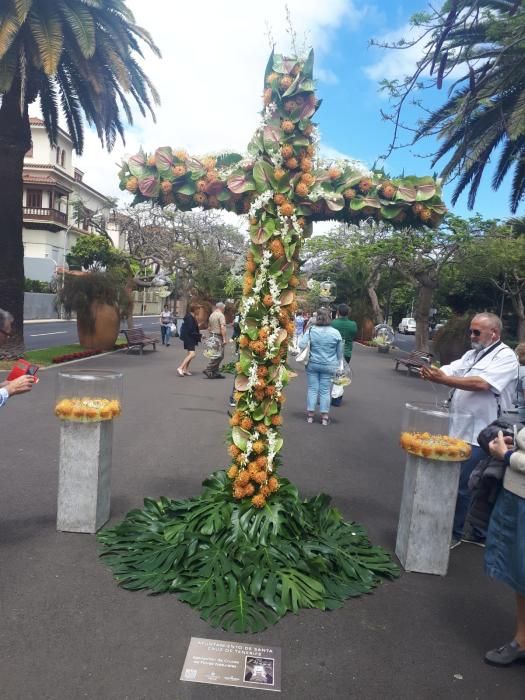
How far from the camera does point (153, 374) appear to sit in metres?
14.7

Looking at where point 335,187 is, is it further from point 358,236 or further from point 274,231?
point 358,236

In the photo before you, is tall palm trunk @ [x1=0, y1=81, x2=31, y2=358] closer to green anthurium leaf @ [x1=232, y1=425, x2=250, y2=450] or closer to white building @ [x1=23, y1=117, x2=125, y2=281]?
green anthurium leaf @ [x1=232, y1=425, x2=250, y2=450]

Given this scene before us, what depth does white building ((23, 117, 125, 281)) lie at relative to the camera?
160 ft

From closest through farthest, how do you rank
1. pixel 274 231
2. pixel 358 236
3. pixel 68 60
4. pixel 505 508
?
pixel 505 508 < pixel 274 231 < pixel 68 60 < pixel 358 236

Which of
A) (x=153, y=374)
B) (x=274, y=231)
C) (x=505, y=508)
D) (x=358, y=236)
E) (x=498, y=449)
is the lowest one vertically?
(x=153, y=374)

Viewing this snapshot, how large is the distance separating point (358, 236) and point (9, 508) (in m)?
28.2

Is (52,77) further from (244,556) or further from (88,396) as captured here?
(244,556)

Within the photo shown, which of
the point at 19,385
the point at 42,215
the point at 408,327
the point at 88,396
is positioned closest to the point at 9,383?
the point at 19,385

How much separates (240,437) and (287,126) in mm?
2254

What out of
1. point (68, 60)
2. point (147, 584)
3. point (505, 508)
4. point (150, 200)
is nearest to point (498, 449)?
point (505, 508)

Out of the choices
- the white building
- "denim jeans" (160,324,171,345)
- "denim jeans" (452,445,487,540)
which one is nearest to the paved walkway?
"denim jeans" (452,445,487,540)

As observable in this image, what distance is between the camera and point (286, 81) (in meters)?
4.08

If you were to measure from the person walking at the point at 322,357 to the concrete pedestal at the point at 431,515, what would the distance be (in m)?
4.70

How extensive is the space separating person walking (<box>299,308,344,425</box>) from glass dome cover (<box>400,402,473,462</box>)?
13.7 feet
